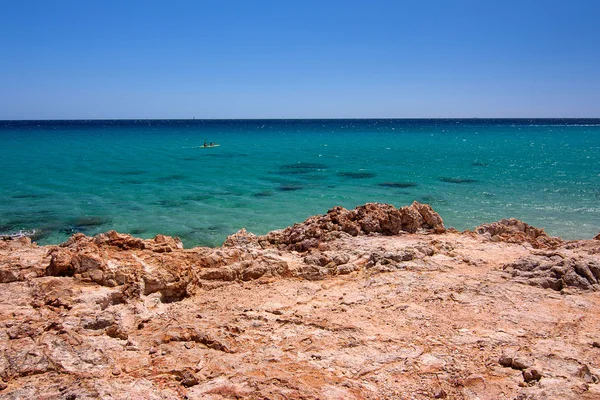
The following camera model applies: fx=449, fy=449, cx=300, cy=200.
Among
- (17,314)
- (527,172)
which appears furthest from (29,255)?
(527,172)

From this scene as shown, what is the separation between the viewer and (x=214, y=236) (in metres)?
13.6

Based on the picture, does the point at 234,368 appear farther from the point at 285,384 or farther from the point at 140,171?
the point at 140,171

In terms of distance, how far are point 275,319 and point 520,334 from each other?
10.4 ft

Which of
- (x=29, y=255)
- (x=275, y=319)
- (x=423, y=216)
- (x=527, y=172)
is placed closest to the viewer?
(x=275, y=319)

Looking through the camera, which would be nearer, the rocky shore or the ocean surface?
the rocky shore

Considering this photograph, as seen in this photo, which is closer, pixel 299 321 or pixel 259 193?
pixel 299 321

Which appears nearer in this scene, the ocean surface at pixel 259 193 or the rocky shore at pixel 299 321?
the rocky shore at pixel 299 321

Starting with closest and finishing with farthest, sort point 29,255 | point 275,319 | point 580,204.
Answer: point 275,319 < point 29,255 < point 580,204

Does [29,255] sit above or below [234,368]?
above

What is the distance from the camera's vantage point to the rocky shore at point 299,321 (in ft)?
14.7

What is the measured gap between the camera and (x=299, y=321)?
601cm

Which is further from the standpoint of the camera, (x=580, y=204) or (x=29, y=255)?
(x=580, y=204)

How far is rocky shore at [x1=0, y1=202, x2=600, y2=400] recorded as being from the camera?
14.7 feet

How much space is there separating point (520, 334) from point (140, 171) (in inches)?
1074
